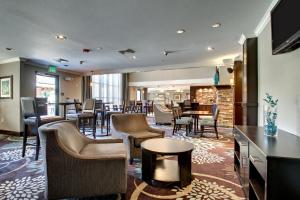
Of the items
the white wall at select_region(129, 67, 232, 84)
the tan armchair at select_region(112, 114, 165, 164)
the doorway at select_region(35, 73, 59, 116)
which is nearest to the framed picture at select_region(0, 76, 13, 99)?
the doorway at select_region(35, 73, 59, 116)

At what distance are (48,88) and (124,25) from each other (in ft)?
17.1

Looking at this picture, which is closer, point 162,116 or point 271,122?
point 271,122

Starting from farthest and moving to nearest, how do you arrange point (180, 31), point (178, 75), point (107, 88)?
point (178, 75) → point (107, 88) → point (180, 31)

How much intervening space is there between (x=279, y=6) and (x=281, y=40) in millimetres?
378

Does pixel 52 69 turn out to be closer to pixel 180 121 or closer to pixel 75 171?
pixel 180 121

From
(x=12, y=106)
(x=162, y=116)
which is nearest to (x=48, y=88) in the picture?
(x=12, y=106)

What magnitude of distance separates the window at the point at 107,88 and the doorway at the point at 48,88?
2489mm

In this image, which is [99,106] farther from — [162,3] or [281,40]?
[281,40]

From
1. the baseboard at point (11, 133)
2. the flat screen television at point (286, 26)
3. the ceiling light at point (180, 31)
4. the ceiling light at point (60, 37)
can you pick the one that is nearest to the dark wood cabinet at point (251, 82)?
the ceiling light at point (180, 31)

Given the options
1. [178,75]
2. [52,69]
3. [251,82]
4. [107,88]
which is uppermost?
[178,75]

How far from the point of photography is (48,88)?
7.18 m

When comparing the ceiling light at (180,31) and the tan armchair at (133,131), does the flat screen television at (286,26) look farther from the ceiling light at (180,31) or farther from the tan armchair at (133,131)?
the tan armchair at (133,131)

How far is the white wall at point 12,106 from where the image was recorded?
576 centimetres

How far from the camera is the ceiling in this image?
2.65 metres
